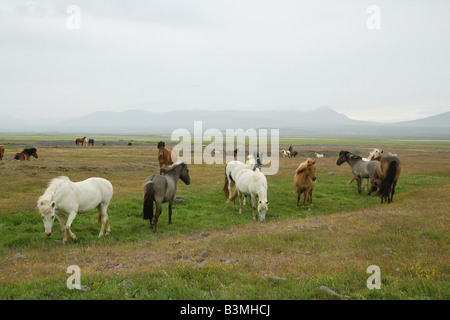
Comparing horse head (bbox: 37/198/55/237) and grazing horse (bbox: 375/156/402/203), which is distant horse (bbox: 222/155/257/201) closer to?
grazing horse (bbox: 375/156/402/203)

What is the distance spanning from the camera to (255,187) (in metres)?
14.9

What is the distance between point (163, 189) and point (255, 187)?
15.1 feet

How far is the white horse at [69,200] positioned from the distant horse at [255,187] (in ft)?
21.8

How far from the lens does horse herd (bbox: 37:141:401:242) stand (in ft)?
33.9

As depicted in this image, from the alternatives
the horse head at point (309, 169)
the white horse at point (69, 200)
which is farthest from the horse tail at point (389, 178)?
the white horse at point (69, 200)

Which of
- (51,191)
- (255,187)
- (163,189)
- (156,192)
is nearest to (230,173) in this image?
(255,187)

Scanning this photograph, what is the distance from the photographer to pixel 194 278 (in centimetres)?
633

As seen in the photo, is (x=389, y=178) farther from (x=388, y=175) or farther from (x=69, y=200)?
(x=69, y=200)

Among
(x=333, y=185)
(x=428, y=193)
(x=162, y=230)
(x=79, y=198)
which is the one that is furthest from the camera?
(x=333, y=185)

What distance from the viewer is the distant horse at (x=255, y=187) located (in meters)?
14.2

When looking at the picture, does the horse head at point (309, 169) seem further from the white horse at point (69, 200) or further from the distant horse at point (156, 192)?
the white horse at point (69, 200)

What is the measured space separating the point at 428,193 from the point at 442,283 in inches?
639
